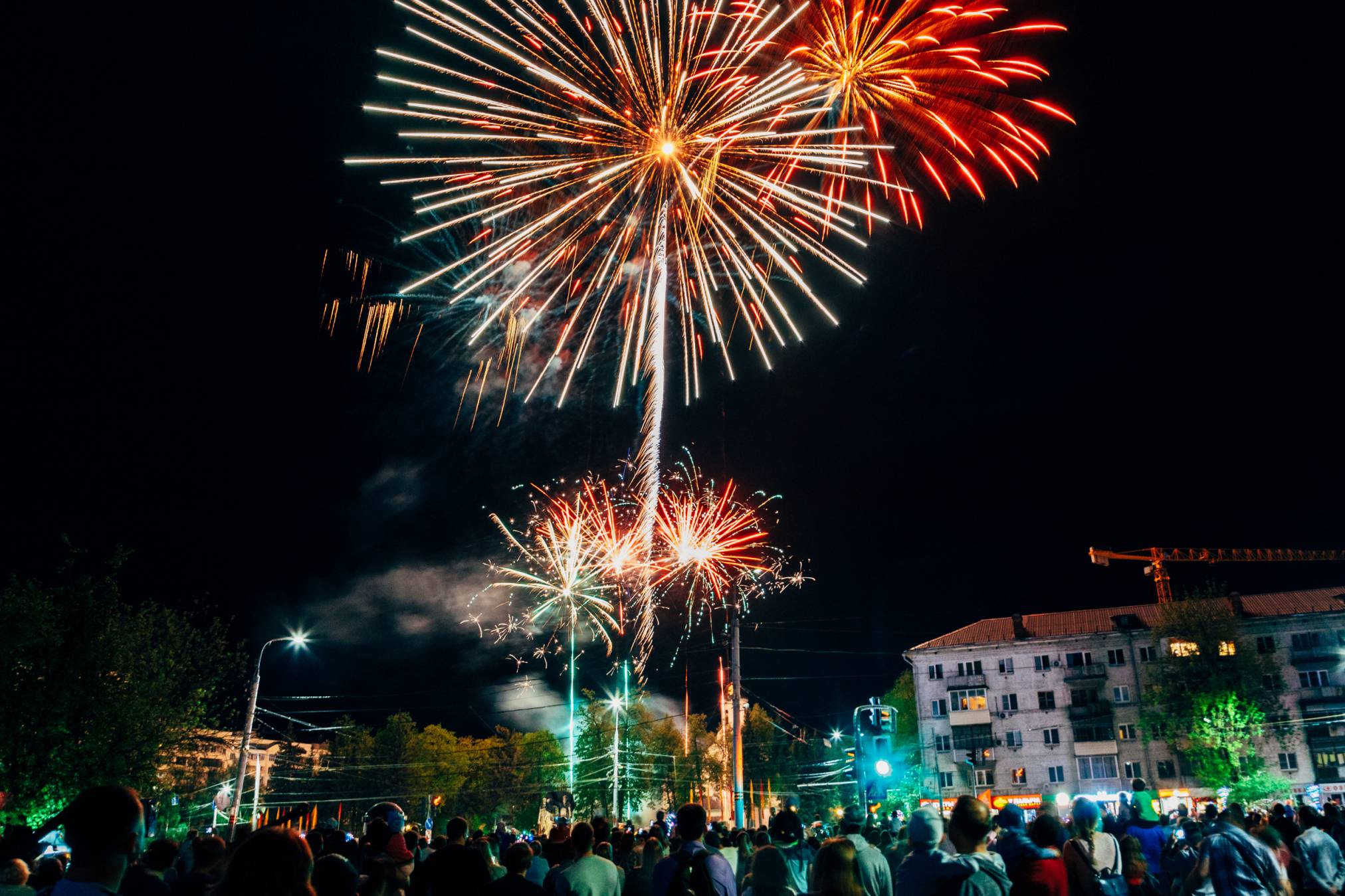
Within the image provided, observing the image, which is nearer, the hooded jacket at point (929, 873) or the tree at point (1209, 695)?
the hooded jacket at point (929, 873)

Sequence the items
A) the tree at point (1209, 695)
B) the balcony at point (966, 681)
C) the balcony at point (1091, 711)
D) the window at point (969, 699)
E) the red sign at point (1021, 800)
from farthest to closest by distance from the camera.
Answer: the balcony at point (966, 681)
the window at point (969, 699)
the balcony at point (1091, 711)
the red sign at point (1021, 800)
the tree at point (1209, 695)

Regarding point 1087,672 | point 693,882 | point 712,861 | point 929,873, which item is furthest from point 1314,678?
point 693,882

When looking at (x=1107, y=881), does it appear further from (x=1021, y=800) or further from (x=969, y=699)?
(x=969, y=699)

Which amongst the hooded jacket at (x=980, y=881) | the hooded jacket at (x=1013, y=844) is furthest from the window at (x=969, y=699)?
the hooded jacket at (x=980, y=881)

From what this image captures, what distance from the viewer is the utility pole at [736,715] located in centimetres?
2477

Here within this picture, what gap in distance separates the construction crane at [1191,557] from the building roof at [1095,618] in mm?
34429

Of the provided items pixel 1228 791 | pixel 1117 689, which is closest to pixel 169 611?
pixel 1228 791

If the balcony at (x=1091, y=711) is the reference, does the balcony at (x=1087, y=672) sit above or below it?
above

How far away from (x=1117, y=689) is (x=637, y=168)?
196 ft

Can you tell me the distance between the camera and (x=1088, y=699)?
200 feet

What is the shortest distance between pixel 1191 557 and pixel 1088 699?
47.7 metres

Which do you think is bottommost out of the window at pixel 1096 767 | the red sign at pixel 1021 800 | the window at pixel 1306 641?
the red sign at pixel 1021 800

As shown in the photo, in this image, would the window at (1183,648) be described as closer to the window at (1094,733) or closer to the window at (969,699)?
the window at (1094,733)

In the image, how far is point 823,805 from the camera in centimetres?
7625
